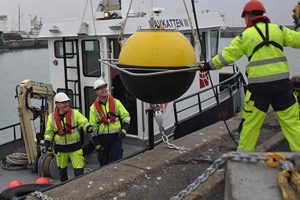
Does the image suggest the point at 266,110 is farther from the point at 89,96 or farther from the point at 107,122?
the point at 89,96

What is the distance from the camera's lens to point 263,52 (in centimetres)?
336

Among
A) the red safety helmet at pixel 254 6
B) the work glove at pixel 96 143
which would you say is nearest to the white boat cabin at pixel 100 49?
the work glove at pixel 96 143

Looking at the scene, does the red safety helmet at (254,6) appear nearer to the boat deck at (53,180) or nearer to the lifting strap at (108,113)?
the lifting strap at (108,113)

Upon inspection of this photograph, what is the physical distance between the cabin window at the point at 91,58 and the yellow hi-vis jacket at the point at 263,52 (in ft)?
11.6

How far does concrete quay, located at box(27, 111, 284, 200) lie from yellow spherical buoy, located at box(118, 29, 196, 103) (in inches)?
30.8

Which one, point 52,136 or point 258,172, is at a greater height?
point 258,172

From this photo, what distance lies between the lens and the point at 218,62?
11.2 feet

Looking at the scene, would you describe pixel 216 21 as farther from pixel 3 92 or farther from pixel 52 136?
pixel 3 92

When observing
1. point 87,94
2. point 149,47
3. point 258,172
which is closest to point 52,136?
point 87,94

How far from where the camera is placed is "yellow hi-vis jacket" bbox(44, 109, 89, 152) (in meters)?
5.03

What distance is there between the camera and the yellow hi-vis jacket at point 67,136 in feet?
16.5

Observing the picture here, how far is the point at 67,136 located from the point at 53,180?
1116mm

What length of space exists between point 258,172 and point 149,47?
1501 mm

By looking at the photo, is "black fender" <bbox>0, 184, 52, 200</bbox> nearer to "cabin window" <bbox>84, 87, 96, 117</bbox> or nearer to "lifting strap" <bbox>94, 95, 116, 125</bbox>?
"lifting strap" <bbox>94, 95, 116, 125</bbox>
